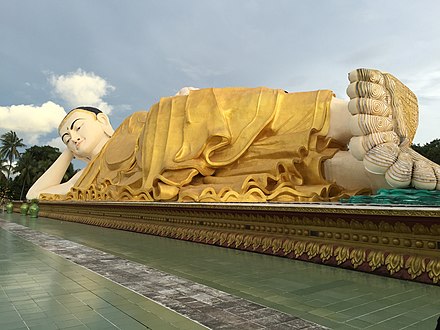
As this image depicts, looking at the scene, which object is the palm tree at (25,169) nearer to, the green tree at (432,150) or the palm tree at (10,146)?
the palm tree at (10,146)

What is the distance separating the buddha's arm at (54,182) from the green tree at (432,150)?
700 inches

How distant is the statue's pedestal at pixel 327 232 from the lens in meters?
3.22

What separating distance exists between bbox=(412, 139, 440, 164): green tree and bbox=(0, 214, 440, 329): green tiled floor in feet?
62.5

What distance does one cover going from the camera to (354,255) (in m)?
3.73

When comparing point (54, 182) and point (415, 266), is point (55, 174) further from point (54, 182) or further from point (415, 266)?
point (415, 266)

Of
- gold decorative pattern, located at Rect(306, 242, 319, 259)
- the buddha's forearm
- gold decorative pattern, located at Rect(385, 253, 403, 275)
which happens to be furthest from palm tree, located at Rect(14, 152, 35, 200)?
gold decorative pattern, located at Rect(385, 253, 403, 275)

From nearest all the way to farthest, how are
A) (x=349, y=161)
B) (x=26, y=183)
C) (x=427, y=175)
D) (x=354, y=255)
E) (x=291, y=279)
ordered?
1. (x=291, y=279)
2. (x=354, y=255)
3. (x=427, y=175)
4. (x=349, y=161)
5. (x=26, y=183)

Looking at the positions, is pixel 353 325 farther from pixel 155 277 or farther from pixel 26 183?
pixel 26 183

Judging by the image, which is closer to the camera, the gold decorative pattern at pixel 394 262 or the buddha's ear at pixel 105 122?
the gold decorative pattern at pixel 394 262

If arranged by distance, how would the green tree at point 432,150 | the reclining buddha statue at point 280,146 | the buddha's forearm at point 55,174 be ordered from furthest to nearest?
the green tree at point 432,150
the buddha's forearm at point 55,174
the reclining buddha statue at point 280,146

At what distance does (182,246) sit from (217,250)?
0.67m

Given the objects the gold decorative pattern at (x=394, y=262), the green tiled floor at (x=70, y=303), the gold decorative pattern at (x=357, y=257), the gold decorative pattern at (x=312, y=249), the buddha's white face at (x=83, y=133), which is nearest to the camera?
the green tiled floor at (x=70, y=303)

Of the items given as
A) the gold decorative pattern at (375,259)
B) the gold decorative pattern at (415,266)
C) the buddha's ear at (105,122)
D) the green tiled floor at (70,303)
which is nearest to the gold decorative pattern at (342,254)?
the gold decorative pattern at (375,259)

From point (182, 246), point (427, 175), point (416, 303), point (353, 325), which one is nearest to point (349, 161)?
point (427, 175)
